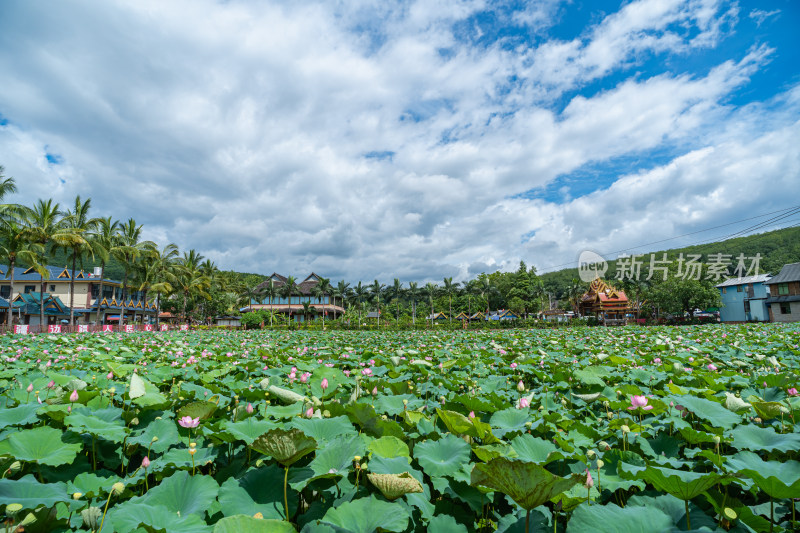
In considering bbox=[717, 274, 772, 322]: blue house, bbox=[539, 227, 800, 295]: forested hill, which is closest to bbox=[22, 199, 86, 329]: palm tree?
bbox=[717, 274, 772, 322]: blue house

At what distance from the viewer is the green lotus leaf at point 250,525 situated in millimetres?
983

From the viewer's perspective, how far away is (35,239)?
25844 mm

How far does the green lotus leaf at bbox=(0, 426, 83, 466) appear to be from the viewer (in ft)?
5.09

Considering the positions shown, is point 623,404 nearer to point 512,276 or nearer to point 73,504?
point 73,504

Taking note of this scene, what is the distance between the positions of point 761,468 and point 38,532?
8.45 feet

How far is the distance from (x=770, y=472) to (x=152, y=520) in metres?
2.21

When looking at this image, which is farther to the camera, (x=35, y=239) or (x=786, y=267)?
(x=786, y=267)

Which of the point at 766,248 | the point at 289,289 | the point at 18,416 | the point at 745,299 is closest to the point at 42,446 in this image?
the point at 18,416

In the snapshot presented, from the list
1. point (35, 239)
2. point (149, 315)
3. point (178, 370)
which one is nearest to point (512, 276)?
point (149, 315)

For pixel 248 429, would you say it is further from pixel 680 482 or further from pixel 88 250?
pixel 88 250

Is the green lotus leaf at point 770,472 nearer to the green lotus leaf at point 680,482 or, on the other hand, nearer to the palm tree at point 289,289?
the green lotus leaf at point 680,482

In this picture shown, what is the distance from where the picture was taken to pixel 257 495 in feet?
4.63

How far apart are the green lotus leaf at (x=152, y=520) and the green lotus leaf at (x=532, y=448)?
127 cm

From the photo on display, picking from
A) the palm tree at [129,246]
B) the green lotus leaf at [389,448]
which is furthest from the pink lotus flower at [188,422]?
the palm tree at [129,246]
